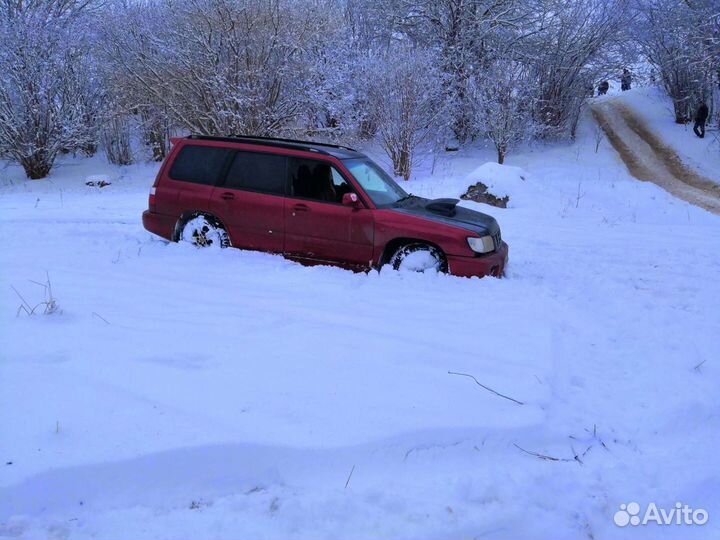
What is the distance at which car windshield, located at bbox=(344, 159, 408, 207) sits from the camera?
6.17 meters

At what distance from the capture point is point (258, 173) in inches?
255

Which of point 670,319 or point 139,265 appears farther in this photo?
point 139,265

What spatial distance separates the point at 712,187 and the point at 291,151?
1613cm

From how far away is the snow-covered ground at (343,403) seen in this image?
247cm

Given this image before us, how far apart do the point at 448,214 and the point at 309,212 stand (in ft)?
5.40

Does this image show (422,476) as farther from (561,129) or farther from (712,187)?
(561,129)

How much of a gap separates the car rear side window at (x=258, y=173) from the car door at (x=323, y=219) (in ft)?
0.49

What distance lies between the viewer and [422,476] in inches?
106

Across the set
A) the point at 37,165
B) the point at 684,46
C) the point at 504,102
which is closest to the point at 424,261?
the point at 504,102

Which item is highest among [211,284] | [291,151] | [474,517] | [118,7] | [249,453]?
[118,7]

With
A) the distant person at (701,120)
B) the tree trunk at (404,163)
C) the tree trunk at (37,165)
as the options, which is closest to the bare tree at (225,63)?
the tree trunk at (37,165)

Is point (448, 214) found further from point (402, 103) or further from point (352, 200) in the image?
point (402, 103)

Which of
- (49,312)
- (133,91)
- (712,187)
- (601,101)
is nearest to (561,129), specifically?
(712,187)

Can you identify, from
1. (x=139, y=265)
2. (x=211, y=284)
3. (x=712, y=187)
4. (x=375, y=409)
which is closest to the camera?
(x=375, y=409)
